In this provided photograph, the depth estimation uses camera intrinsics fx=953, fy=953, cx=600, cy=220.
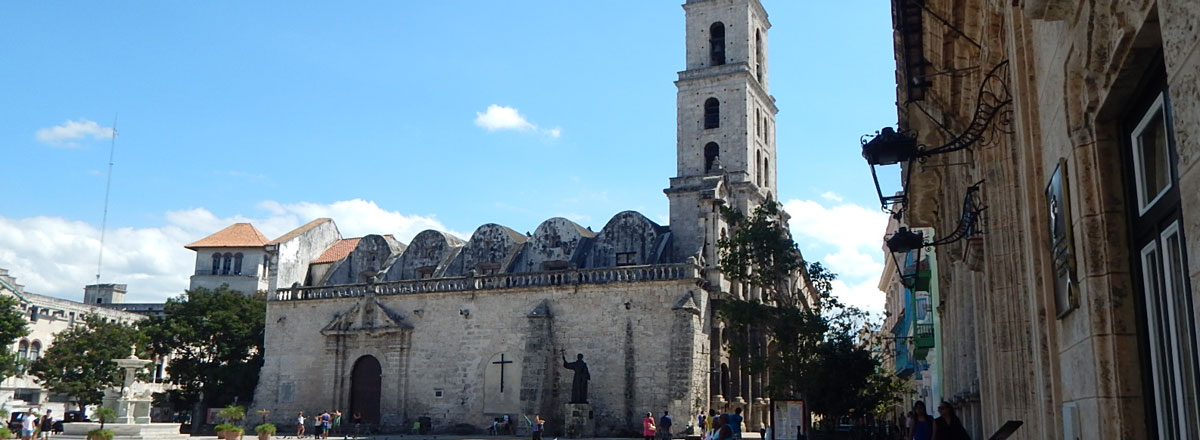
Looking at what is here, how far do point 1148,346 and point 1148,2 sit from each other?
1485mm

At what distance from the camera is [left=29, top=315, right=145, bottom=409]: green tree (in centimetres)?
4197

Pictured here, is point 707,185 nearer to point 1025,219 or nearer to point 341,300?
point 341,300

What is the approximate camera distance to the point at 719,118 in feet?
115

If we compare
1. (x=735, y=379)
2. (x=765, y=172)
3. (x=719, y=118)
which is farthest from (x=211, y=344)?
(x=765, y=172)

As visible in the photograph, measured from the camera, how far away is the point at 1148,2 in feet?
9.98

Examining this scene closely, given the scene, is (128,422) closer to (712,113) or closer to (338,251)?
(338,251)

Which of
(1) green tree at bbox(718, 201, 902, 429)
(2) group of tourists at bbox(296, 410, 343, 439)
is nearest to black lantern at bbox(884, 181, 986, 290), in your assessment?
(1) green tree at bbox(718, 201, 902, 429)

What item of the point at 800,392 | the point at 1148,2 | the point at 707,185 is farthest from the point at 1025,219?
the point at 707,185

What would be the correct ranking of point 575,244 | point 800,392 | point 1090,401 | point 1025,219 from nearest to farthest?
point 1090,401 < point 1025,219 < point 800,392 < point 575,244

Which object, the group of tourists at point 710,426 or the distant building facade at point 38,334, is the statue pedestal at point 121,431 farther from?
the distant building facade at point 38,334

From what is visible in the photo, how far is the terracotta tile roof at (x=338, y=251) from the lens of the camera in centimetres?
4233

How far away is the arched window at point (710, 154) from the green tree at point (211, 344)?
2020cm

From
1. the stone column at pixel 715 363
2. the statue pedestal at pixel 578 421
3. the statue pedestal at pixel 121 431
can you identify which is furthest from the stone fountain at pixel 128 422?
the stone column at pixel 715 363

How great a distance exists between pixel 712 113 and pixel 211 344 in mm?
23274
